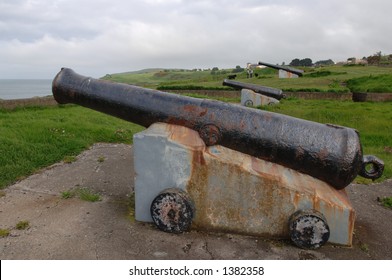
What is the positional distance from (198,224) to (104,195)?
1.78 m

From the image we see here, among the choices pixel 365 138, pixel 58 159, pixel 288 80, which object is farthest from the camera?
pixel 288 80

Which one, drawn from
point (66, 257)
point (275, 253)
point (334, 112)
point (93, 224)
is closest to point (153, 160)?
point (93, 224)

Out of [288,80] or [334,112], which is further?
[288,80]

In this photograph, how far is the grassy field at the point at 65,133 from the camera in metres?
6.61

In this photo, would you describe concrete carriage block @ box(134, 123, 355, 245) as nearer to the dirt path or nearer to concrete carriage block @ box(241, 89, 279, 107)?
the dirt path

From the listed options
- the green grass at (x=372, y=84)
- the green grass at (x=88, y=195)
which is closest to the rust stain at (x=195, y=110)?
the green grass at (x=88, y=195)

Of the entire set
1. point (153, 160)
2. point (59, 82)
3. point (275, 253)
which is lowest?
point (275, 253)

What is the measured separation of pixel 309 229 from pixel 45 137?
6150mm

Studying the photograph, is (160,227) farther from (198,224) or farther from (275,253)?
(275,253)

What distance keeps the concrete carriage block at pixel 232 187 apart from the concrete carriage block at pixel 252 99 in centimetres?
1153

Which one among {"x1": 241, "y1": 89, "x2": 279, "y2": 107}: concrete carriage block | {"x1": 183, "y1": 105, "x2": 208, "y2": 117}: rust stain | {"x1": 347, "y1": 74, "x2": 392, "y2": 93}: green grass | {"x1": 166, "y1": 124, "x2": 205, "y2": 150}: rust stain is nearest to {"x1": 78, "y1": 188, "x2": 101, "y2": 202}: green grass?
{"x1": 166, "y1": 124, "x2": 205, "y2": 150}: rust stain

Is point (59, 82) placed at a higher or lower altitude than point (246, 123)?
higher

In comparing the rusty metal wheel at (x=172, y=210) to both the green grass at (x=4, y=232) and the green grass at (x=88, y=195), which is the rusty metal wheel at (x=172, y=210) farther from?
the green grass at (x=4, y=232)

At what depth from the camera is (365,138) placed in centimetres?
1027
